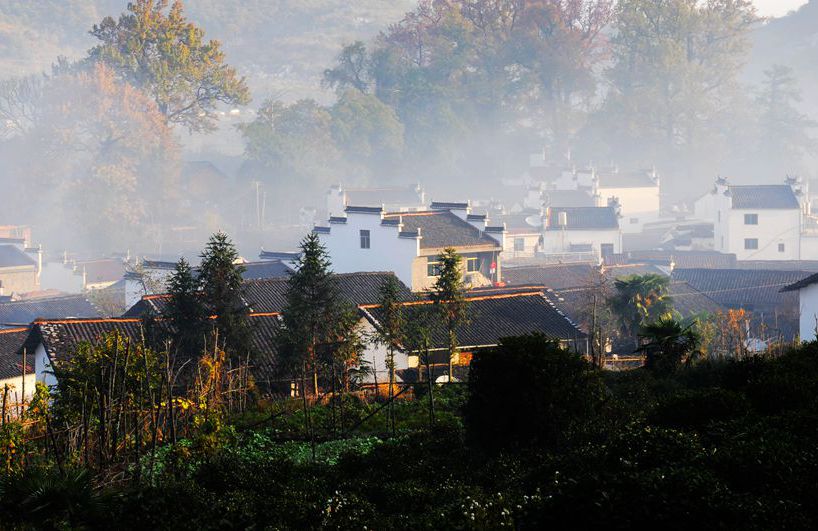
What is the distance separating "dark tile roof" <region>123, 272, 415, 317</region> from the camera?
26.9m

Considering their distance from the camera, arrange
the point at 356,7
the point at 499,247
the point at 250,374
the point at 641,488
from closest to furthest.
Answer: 1. the point at 641,488
2. the point at 250,374
3. the point at 499,247
4. the point at 356,7

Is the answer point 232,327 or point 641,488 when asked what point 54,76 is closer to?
point 232,327

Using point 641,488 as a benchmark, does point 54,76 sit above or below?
above

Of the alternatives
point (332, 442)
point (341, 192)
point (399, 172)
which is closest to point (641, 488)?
point (332, 442)

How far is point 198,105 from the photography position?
226ft

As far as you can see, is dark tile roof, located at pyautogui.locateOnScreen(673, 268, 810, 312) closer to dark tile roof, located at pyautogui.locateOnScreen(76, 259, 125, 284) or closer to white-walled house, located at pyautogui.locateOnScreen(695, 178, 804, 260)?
white-walled house, located at pyautogui.locateOnScreen(695, 178, 804, 260)

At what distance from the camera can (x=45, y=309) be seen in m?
40.4

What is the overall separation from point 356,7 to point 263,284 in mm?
114244

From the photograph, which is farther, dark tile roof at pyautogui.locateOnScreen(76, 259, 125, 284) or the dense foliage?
dark tile roof at pyautogui.locateOnScreen(76, 259, 125, 284)

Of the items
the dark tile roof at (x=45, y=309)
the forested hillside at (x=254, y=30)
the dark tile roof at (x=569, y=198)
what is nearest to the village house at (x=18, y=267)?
the dark tile roof at (x=45, y=309)

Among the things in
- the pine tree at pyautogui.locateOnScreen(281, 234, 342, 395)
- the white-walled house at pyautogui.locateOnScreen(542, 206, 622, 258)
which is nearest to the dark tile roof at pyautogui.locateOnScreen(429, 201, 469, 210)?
the white-walled house at pyautogui.locateOnScreen(542, 206, 622, 258)

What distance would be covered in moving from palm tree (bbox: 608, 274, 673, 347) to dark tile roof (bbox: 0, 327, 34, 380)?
14.1 m

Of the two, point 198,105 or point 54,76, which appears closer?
point 198,105

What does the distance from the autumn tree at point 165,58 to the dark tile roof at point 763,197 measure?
2828 cm
